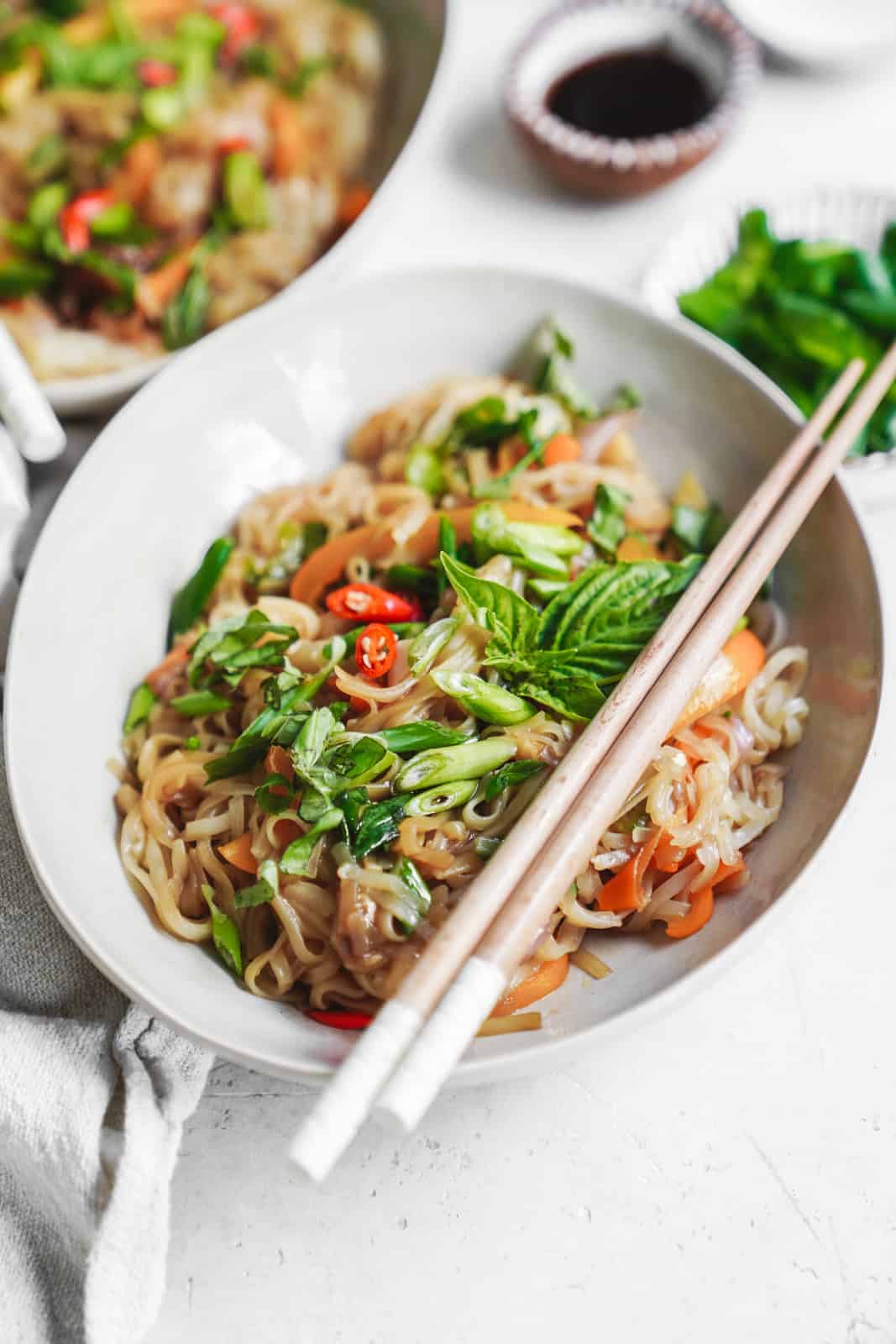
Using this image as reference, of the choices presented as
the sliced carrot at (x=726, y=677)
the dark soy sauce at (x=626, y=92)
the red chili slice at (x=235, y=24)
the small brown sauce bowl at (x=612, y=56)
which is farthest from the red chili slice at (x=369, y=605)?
the red chili slice at (x=235, y=24)

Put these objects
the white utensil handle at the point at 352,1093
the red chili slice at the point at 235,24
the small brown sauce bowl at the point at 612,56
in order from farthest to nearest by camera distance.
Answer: the red chili slice at the point at 235,24 < the small brown sauce bowl at the point at 612,56 < the white utensil handle at the point at 352,1093

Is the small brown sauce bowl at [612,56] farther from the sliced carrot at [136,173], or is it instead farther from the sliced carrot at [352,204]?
the sliced carrot at [136,173]

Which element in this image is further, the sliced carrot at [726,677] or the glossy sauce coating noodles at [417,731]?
the sliced carrot at [726,677]

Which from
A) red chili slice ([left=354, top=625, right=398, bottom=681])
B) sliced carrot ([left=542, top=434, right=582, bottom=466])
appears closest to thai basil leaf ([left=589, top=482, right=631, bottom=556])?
sliced carrot ([left=542, top=434, right=582, bottom=466])

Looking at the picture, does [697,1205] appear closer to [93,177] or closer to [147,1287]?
[147,1287]

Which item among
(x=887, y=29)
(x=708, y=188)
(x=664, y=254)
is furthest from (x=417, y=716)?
(x=887, y=29)

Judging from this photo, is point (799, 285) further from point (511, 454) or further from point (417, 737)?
point (417, 737)

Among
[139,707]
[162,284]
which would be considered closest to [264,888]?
[139,707]

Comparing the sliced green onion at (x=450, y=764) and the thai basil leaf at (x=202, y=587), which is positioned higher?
the sliced green onion at (x=450, y=764)
